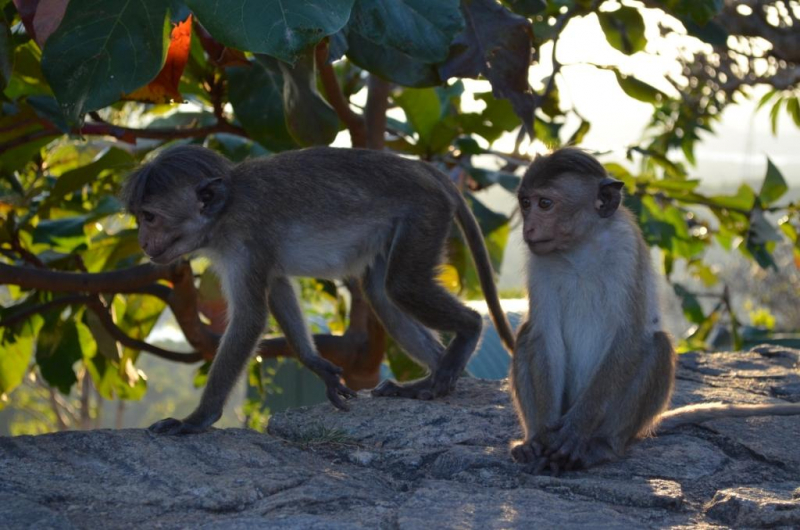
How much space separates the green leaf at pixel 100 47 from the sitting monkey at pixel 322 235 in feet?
3.71

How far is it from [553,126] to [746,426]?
1.77 metres

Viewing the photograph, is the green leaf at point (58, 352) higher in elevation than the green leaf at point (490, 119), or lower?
lower

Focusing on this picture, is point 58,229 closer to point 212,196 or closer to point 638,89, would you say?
point 212,196

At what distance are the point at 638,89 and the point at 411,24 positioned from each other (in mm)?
1731

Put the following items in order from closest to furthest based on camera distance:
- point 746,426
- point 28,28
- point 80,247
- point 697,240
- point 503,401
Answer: point 28,28, point 746,426, point 503,401, point 80,247, point 697,240

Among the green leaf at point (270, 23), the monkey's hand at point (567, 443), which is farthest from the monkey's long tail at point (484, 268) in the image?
the green leaf at point (270, 23)

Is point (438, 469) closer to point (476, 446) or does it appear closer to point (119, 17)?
point (476, 446)

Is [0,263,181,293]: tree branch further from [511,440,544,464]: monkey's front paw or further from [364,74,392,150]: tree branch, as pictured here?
[511,440,544,464]: monkey's front paw

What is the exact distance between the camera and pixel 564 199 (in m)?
3.18

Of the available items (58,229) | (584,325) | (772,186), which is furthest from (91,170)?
(772,186)

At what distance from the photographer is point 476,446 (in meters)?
3.26

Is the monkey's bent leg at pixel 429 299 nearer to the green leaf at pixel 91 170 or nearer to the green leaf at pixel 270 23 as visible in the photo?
the green leaf at pixel 91 170

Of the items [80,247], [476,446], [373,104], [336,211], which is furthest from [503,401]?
[80,247]

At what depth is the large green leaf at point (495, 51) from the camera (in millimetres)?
3250
